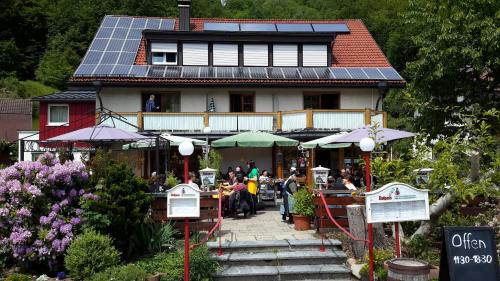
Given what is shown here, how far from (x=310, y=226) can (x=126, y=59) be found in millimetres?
15133

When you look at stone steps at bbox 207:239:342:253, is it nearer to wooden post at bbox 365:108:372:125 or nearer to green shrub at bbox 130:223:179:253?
green shrub at bbox 130:223:179:253

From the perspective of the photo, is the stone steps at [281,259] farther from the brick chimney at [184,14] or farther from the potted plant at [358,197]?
the brick chimney at [184,14]

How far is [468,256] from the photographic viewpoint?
18.9ft

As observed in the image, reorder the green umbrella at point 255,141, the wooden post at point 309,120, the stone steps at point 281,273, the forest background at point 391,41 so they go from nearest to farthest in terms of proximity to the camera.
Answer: the stone steps at point 281,273
the forest background at point 391,41
the green umbrella at point 255,141
the wooden post at point 309,120

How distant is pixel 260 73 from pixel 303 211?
1259cm

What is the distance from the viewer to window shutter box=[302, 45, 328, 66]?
23266mm

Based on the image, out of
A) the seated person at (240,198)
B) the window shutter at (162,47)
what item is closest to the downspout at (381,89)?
the window shutter at (162,47)

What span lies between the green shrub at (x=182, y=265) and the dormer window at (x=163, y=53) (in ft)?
51.6

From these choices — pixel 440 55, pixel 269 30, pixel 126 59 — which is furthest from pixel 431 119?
pixel 126 59

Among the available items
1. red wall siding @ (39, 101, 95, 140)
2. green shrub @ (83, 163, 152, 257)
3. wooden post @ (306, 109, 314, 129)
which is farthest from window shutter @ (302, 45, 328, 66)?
green shrub @ (83, 163, 152, 257)

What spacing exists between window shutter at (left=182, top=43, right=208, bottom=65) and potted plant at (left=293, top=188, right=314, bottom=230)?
44.0 feet

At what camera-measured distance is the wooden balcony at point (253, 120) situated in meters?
20.2

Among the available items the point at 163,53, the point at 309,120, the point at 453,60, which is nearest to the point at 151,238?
the point at 453,60

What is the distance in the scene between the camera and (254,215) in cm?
1345
